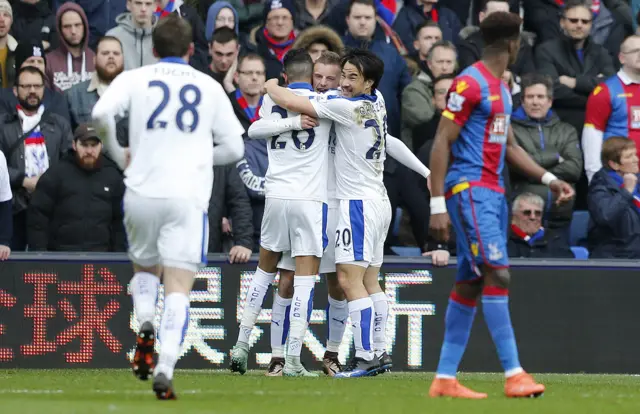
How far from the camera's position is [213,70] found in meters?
16.0

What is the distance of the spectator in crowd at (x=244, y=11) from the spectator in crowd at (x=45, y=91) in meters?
2.70

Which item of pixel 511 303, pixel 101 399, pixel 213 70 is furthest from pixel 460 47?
pixel 101 399

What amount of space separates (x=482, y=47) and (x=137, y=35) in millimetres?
4112

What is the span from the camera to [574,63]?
17.0 metres

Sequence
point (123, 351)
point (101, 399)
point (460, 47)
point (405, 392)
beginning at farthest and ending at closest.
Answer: point (460, 47), point (123, 351), point (405, 392), point (101, 399)

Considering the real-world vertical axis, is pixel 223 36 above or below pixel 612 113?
above

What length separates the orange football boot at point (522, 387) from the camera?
29.8 feet

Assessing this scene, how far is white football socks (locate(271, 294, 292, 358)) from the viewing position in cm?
1211

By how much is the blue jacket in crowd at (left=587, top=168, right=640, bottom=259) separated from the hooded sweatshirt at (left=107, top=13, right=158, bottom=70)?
5.29m

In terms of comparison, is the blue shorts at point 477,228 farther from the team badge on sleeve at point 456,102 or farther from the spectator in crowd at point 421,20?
the spectator in crowd at point 421,20

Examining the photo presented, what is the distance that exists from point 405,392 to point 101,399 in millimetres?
2202

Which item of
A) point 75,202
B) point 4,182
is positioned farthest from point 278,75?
point 4,182

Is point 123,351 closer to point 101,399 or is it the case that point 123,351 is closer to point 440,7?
point 101,399

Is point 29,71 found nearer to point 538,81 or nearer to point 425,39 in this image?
point 425,39
